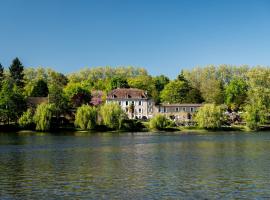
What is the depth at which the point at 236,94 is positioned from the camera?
541 ft

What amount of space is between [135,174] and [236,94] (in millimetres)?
131408

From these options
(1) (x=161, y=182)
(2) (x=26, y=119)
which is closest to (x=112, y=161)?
(1) (x=161, y=182)

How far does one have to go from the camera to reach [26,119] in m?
106

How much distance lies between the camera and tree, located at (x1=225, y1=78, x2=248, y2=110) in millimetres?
154750

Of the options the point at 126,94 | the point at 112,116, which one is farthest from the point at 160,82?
the point at 112,116

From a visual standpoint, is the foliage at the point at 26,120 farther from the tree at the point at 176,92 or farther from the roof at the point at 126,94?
the tree at the point at 176,92

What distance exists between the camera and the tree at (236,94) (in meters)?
155

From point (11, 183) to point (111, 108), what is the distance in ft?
247

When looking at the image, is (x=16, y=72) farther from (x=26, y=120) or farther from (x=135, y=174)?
(x=135, y=174)

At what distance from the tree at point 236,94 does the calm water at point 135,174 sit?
316 feet

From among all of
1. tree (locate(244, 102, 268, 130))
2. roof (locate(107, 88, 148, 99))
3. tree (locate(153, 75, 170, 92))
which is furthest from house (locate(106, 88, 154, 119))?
tree (locate(153, 75, 170, 92))

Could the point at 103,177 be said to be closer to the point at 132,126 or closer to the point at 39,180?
the point at 39,180

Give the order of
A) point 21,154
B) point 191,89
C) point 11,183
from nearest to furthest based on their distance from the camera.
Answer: point 11,183, point 21,154, point 191,89

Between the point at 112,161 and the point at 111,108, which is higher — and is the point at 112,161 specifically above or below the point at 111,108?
below
